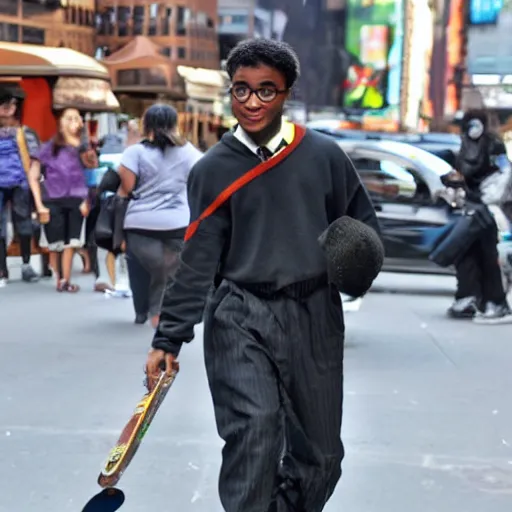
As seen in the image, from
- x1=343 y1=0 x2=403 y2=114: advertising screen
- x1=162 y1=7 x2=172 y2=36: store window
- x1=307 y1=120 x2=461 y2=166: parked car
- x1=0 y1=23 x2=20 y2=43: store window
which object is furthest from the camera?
x1=343 y1=0 x2=403 y2=114: advertising screen

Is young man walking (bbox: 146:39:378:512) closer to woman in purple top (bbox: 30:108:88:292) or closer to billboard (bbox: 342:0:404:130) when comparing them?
woman in purple top (bbox: 30:108:88:292)

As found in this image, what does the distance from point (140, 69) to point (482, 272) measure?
1533cm

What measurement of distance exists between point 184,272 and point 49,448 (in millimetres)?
2179

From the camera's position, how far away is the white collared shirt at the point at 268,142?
377cm

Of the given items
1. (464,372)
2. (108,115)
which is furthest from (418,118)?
(464,372)

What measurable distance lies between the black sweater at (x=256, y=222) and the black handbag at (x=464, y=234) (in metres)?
6.61

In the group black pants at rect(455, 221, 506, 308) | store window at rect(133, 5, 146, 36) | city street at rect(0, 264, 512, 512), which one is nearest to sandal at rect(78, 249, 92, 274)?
city street at rect(0, 264, 512, 512)

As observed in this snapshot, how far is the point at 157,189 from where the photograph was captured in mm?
8555

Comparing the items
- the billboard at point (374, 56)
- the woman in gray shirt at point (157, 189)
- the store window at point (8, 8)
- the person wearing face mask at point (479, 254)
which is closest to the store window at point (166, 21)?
the store window at point (8, 8)

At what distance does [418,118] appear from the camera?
6756 centimetres

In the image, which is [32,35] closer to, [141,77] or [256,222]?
[141,77]

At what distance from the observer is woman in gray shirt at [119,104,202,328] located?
28.1ft

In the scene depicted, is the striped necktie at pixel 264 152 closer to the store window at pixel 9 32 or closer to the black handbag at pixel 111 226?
the black handbag at pixel 111 226

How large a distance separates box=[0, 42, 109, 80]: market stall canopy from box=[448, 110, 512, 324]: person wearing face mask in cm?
646
